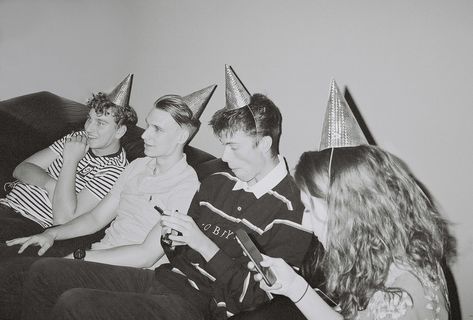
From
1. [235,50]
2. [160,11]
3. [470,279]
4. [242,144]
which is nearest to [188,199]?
[242,144]

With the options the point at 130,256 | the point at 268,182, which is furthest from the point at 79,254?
the point at 268,182

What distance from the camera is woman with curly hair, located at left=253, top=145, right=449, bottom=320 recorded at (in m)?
1.05

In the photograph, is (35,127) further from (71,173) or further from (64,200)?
(64,200)

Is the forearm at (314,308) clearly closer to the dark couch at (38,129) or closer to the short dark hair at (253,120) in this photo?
the short dark hair at (253,120)

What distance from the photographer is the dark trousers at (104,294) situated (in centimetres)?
125

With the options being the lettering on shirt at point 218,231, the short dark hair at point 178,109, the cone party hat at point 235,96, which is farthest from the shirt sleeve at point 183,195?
the cone party hat at point 235,96

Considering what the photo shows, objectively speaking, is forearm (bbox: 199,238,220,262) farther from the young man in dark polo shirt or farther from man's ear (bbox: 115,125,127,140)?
man's ear (bbox: 115,125,127,140)

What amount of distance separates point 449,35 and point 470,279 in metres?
0.99

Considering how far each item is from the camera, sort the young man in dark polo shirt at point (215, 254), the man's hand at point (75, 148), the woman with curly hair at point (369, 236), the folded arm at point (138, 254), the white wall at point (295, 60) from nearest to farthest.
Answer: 1. the woman with curly hair at point (369, 236)
2. the young man in dark polo shirt at point (215, 254)
3. the white wall at point (295, 60)
4. the folded arm at point (138, 254)
5. the man's hand at point (75, 148)

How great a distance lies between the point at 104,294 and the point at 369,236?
89cm

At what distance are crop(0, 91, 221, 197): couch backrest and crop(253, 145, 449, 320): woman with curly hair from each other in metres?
1.13

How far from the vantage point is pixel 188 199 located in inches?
68.4

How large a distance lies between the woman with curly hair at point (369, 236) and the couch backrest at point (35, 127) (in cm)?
113

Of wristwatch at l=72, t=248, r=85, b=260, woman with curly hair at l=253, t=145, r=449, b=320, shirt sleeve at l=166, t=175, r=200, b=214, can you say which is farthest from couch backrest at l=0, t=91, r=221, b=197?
woman with curly hair at l=253, t=145, r=449, b=320
